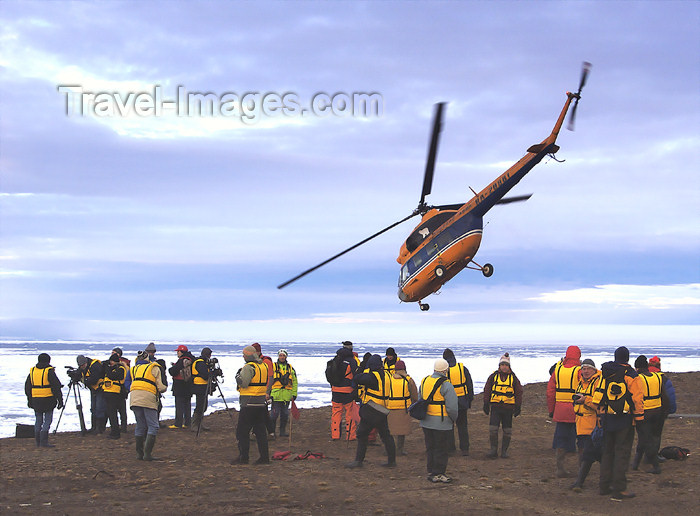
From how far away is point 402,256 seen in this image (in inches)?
950

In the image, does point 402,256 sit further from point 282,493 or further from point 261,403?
point 282,493

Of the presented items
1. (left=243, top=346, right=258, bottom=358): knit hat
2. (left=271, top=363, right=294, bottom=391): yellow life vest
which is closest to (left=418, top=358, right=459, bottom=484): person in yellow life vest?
(left=243, top=346, right=258, bottom=358): knit hat

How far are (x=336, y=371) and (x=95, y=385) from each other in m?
6.46

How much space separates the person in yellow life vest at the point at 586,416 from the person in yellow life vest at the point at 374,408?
3.37 meters

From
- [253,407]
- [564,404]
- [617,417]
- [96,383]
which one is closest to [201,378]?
[96,383]

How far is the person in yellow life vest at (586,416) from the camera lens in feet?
33.8

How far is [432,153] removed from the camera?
22.6 meters

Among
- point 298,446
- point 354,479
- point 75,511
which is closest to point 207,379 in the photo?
point 298,446

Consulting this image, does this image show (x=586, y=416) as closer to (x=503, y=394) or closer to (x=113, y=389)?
(x=503, y=394)

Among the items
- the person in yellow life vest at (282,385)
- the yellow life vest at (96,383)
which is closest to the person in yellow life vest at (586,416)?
the person in yellow life vest at (282,385)

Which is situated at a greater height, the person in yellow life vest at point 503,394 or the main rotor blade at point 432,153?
the main rotor blade at point 432,153

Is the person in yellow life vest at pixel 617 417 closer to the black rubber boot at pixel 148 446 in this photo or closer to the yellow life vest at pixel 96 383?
the black rubber boot at pixel 148 446

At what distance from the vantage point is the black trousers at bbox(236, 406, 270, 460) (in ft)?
42.5

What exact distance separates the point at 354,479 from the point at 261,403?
2457mm
